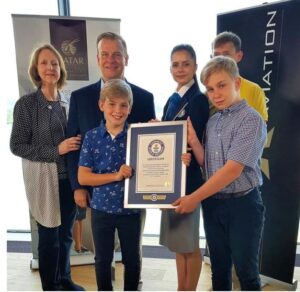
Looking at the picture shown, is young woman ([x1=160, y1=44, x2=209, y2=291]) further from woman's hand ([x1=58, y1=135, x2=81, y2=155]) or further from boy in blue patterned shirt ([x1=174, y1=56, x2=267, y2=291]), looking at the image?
woman's hand ([x1=58, y1=135, x2=81, y2=155])

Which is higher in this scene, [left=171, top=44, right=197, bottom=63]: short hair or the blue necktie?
[left=171, top=44, right=197, bottom=63]: short hair

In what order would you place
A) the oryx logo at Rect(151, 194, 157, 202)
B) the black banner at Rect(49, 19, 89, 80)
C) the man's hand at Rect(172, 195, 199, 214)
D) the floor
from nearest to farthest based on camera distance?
the man's hand at Rect(172, 195, 199, 214)
the oryx logo at Rect(151, 194, 157, 202)
the floor
the black banner at Rect(49, 19, 89, 80)

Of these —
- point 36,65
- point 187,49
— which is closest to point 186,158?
point 187,49

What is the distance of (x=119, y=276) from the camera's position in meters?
2.85

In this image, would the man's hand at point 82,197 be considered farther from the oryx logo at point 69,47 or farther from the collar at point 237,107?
the oryx logo at point 69,47

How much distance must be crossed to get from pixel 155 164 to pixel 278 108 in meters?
1.12

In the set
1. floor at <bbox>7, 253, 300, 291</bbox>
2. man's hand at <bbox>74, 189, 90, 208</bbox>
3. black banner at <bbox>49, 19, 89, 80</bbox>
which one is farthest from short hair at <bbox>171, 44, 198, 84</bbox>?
floor at <bbox>7, 253, 300, 291</bbox>

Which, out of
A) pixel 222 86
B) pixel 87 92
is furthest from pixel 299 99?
pixel 87 92

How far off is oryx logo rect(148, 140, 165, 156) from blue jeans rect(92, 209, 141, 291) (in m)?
0.36

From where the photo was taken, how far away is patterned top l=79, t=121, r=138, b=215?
6.10ft

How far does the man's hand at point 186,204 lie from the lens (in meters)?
1.71

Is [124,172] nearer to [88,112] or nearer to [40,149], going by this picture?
[88,112]

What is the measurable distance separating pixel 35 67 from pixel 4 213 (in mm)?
1034

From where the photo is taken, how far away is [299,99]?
2.34 metres
